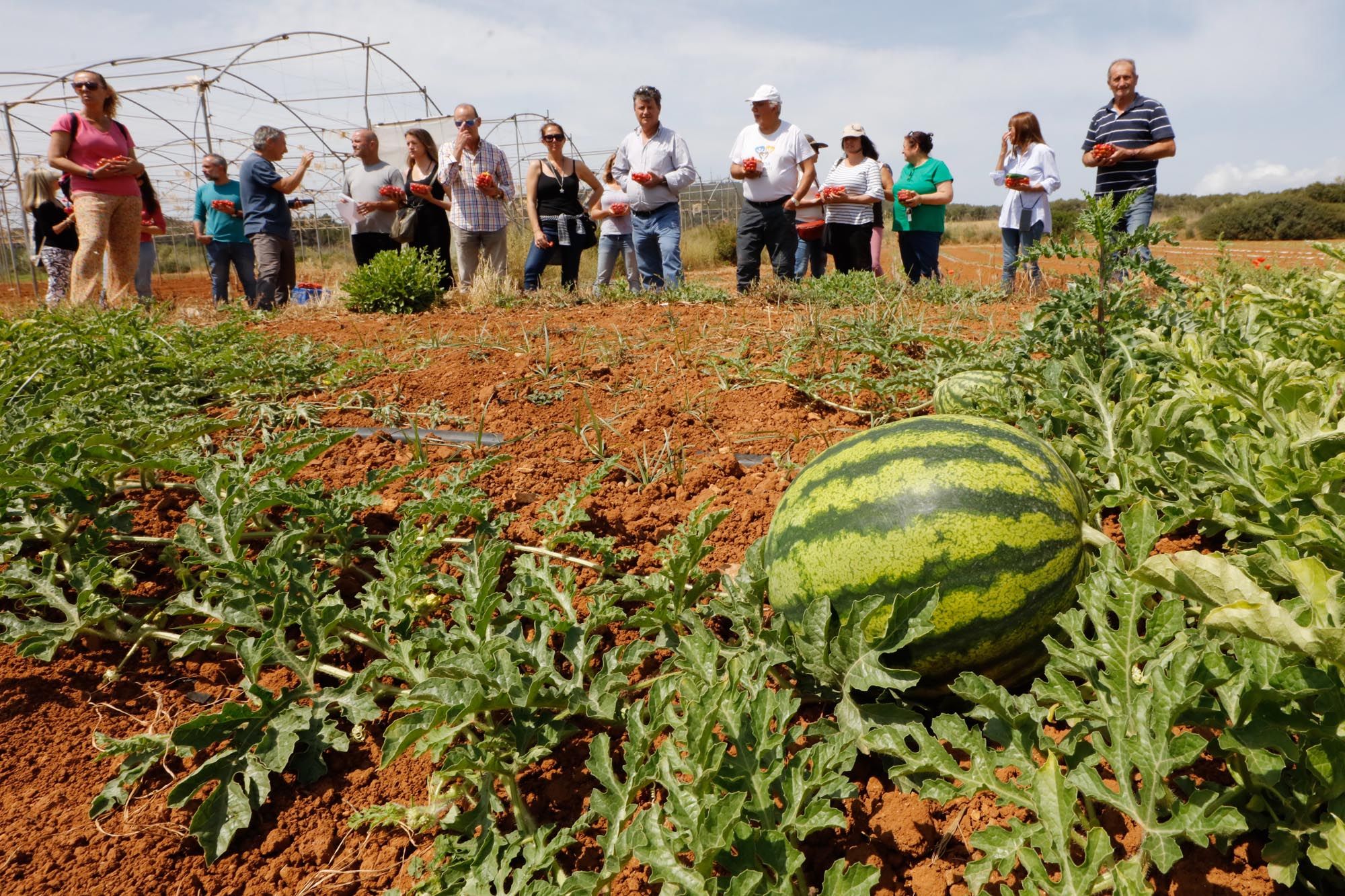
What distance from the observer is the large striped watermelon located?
1.53 m

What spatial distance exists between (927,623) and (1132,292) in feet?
5.62

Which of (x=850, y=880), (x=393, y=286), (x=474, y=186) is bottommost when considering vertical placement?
(x=850, y=880)

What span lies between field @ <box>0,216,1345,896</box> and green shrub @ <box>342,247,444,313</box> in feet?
11.4

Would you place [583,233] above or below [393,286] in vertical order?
above

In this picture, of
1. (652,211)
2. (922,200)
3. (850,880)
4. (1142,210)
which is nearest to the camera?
(850,880)

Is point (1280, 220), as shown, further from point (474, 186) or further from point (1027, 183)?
point (474, 186)

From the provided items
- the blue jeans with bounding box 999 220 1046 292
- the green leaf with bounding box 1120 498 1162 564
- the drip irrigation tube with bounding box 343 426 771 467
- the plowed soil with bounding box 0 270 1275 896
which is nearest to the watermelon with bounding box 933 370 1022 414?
the plowed soil with bounding box 0 270 1275 896

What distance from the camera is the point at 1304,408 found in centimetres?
173

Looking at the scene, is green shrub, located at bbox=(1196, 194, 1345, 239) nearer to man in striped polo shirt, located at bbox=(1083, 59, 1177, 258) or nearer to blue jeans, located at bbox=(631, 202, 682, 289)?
man in striped polo shirt, located at bbox=(1083, 59, 1177, 258)

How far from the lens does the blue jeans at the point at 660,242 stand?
7.00 m

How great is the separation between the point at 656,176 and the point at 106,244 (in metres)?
4.65

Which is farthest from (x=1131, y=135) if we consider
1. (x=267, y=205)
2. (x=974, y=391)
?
(x=267, y=205)

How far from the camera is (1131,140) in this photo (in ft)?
20.3

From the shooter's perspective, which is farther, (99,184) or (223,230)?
(223,230)
